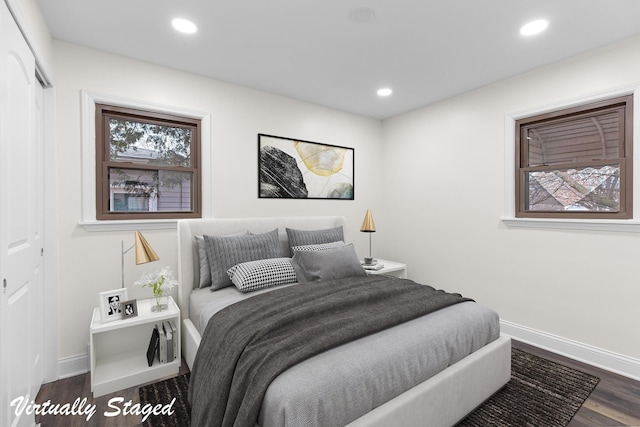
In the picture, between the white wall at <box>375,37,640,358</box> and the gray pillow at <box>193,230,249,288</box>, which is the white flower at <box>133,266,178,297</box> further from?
the white wall at <box>375,37,640,358</box>

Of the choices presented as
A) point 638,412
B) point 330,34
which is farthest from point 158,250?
point 638,412

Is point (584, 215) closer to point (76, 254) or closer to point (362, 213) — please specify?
point (362, 213)

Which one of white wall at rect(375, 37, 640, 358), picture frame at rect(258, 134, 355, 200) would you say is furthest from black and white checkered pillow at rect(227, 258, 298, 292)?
white wall at rect(375, 37, 640, 358)

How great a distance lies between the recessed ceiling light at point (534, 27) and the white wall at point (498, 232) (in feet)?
2.30

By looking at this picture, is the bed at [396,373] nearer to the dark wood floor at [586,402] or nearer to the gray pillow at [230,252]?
the gray pillow at [230,252]

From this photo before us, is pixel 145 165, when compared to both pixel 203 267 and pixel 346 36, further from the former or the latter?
pixel 346 36

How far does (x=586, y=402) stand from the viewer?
80.4 inches

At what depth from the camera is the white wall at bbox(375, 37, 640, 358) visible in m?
2.49

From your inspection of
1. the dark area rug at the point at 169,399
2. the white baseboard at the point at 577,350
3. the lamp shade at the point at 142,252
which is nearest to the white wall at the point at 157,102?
the lamp shade at the point at 142,252

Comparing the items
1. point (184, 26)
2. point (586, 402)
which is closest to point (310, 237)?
point (184, 26)

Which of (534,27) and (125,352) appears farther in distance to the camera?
(125,352)

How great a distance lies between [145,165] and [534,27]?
10.8ft

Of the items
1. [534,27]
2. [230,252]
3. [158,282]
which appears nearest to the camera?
[534,27]

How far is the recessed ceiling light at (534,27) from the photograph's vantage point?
2188mm
